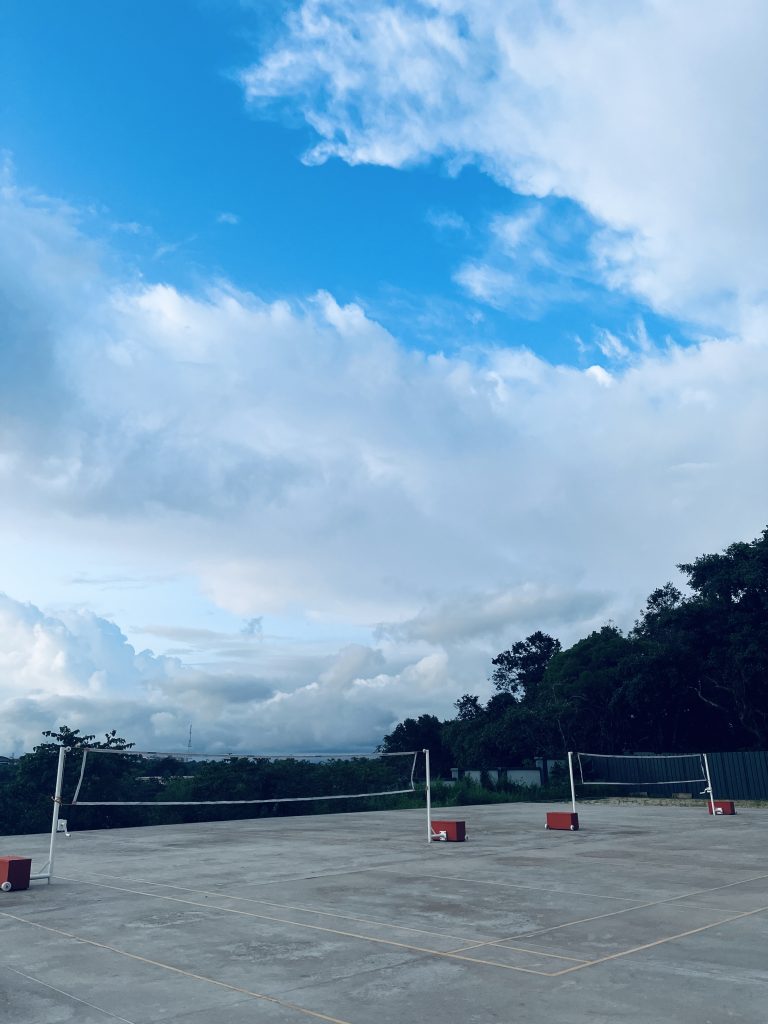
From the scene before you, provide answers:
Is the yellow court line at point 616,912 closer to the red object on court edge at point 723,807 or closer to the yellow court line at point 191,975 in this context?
the yellow court line at point 191,975

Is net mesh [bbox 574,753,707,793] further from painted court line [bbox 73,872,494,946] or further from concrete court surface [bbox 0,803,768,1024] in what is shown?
painted court line [bbox 73,872,494,946]

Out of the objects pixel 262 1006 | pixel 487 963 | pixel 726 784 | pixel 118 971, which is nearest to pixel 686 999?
pixel 487 963

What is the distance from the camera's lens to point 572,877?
13773 millimetres

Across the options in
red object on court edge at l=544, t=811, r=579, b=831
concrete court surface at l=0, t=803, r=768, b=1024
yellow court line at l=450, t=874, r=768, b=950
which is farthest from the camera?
red object on court edge at l=544, t=811, r=579, b=831

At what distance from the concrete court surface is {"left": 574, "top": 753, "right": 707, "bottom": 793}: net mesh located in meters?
26.3

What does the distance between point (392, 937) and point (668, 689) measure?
143 ft

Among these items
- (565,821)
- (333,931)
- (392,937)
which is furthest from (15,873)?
(565,821)

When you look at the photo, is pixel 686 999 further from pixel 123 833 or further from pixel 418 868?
pixel 123 833

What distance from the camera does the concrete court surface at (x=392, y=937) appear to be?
6617 mm

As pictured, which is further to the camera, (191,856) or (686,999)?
(191,856)

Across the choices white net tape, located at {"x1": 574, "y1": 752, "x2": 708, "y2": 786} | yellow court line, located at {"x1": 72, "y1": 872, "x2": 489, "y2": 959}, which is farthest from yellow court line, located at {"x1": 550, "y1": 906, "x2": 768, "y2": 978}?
white net tape, located at {"x1": 574, "y1": 752, "x2": 708, "y2": 786}

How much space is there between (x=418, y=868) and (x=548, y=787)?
31.0 meters

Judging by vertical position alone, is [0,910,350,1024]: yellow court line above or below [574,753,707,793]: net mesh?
below

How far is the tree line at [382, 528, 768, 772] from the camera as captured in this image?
45438 mm
